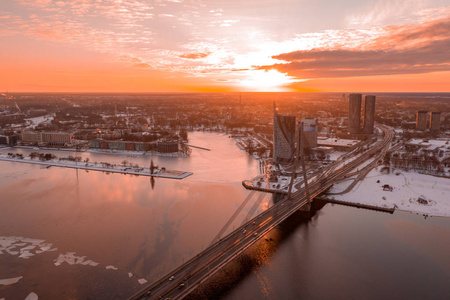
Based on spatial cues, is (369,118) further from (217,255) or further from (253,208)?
(217,255)

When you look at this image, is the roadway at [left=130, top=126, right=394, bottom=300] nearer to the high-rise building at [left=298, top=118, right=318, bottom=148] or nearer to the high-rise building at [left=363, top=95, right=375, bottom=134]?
the high-rise building at [left=298, top=118, right=318, bottom=148]

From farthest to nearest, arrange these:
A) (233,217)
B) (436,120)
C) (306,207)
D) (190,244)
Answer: (436,120)
(306,207)
(233,217)
(190,244)

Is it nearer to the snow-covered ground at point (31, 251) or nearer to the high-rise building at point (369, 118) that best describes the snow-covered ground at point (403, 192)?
the snow-covered ground at point (31, 251)

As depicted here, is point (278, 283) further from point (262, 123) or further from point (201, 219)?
point (262, 123)

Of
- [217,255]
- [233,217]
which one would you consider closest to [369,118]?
[233,217]

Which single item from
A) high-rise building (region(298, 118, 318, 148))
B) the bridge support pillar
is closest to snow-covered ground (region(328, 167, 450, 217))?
the bridge support pillar

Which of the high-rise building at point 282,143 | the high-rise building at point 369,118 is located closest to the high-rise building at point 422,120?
the high-rise building at point 369,118
